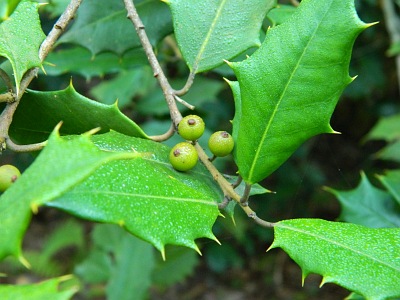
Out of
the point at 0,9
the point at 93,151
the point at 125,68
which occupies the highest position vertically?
the point at 0,9

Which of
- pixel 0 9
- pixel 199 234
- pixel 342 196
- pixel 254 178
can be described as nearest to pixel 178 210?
pixel 199 234

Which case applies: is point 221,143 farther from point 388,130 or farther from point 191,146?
point 388,130

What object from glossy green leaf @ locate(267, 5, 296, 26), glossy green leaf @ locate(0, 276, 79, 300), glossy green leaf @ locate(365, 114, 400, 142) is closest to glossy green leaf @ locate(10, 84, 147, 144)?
glossy green leaf @ locate(0, 276, 79, 300)

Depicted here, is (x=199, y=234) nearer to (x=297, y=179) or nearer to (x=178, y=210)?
(x=178, y=210)

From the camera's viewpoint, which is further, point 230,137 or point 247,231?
point 247,231

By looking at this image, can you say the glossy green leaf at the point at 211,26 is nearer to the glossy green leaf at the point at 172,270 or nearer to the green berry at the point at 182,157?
the green berry at the point at 182,157

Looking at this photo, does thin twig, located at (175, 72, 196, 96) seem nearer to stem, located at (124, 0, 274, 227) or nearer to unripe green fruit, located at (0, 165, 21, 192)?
stem, located at (124, 0, 274, 227)
